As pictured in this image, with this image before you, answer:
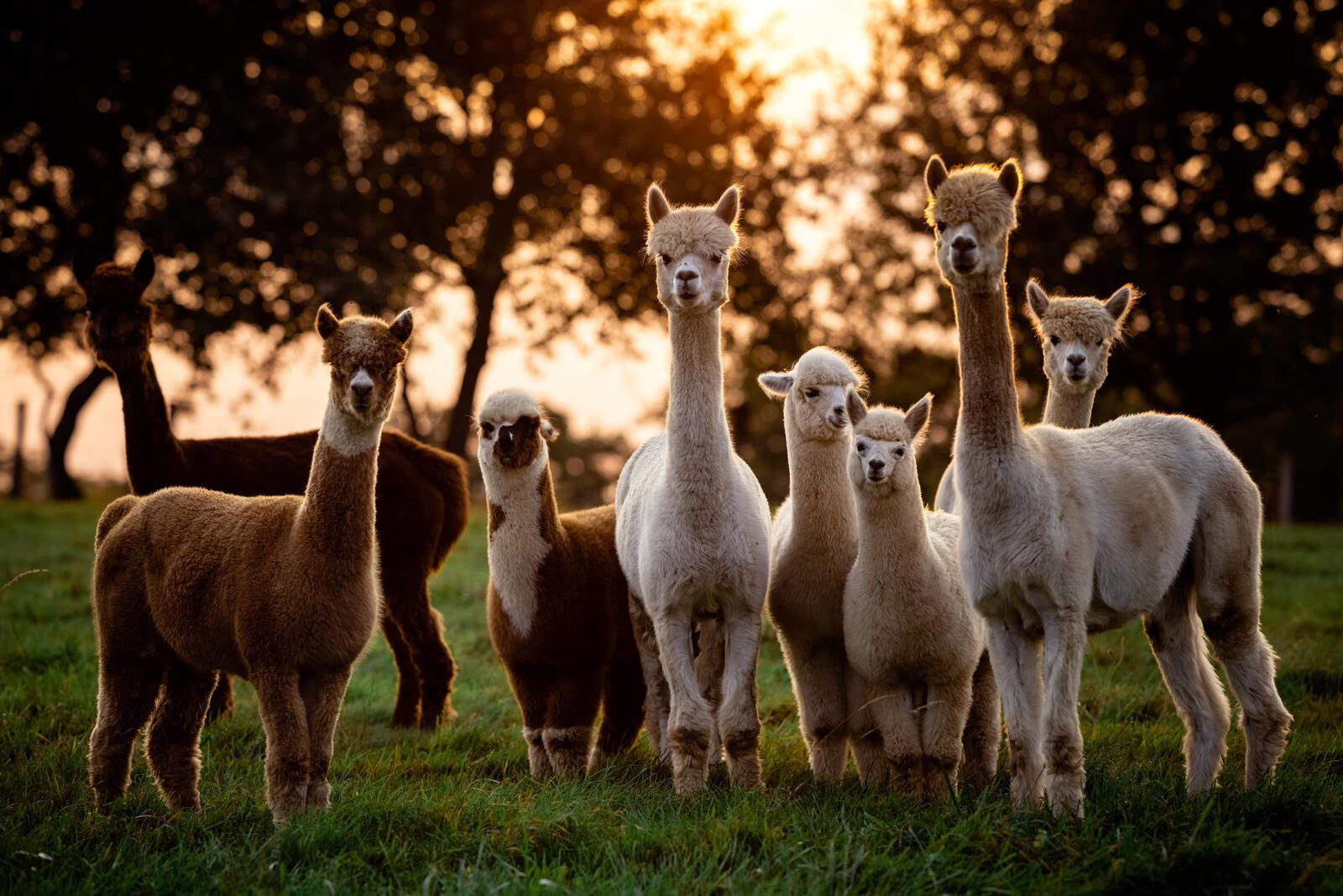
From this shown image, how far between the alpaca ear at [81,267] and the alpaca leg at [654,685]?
156 inches

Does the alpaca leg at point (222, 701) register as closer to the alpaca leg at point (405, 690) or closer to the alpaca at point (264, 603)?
the alpaca leg at point (405, 690)

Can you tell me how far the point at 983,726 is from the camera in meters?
5.77

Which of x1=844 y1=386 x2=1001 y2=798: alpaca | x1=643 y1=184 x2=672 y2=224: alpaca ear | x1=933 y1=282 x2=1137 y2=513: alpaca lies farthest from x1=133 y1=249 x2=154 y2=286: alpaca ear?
x1=933 y1=282 x2=1137 y2=513: alpaca

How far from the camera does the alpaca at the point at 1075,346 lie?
6.23m

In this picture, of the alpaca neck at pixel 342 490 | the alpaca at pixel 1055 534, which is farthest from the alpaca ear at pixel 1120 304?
the alpaca neck at pixel 342 490

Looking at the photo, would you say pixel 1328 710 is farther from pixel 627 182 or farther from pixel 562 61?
pixel 562 61

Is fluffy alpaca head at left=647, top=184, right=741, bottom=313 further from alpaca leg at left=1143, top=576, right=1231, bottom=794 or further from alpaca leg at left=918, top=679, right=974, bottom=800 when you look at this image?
alpaca leg at left=1143, top=576, right=1231, bottom=794

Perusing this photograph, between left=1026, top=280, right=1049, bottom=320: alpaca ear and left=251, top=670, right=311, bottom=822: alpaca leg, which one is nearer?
left=251, top=670, right=311, bottom=822: alpaca leg

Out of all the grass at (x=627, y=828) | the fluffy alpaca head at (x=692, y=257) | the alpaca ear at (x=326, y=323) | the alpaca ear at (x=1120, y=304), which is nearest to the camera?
the grass at (x=627, y=828)

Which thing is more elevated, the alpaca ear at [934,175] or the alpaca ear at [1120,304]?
the alpaca ear at [934,175]

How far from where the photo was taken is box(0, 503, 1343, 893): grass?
399 cm

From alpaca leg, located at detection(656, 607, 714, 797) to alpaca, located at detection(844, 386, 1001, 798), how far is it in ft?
2.24

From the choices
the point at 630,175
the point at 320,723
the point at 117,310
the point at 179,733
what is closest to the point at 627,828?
the point at 320,723

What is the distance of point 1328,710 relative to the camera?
7.05m
